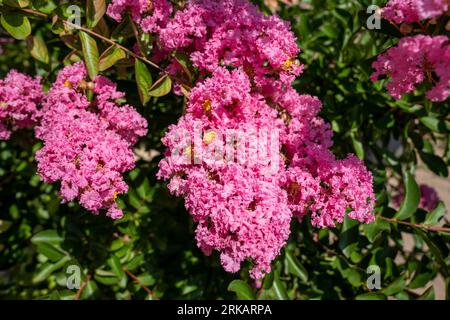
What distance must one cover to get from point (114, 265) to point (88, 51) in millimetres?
776

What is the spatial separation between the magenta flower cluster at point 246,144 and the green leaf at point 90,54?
0.11 metres

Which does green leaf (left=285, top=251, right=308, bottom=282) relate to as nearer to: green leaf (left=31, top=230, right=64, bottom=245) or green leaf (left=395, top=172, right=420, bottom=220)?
green leaf (left=395, top=172, right=420, bottom=220)

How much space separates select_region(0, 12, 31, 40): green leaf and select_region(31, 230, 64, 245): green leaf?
741 millimetres

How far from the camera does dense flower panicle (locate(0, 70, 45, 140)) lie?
1257mm

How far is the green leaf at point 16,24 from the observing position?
3.77ft

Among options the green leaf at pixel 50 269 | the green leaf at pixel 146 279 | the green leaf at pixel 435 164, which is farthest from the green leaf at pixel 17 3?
the green leaf at pixel 435 164

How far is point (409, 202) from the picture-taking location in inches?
56.2

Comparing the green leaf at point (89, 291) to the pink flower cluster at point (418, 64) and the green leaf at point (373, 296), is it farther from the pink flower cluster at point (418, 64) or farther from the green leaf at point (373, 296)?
the pink flower cluster at point (418, 64)

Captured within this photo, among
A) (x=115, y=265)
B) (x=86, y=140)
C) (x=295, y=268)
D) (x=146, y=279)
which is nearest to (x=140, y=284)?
(x=146, y=279)

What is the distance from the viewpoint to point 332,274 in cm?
165

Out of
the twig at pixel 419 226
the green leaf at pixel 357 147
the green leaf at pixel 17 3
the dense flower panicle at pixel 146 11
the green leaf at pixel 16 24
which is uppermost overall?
the dense flower panicle at pixel 146 11

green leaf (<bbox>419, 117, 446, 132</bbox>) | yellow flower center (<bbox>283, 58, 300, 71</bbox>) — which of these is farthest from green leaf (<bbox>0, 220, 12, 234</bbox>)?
green leaf (<bbox>419, 117, 446, 132</bbox>)

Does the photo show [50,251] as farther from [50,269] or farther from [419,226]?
[419,226]

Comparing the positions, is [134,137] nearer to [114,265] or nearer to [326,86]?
[114,265]
